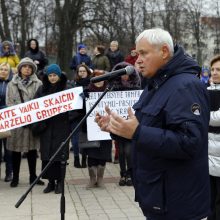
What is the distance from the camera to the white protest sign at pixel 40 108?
718 cm

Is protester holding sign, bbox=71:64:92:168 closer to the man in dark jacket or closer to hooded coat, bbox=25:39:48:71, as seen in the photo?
hooded coat, bbox=25:39:48:71

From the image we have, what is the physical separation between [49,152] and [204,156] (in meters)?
4.45

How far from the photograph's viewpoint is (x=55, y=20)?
30656 millimetres

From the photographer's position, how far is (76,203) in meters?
6.66

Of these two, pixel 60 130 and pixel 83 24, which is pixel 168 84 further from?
pixel 83 24

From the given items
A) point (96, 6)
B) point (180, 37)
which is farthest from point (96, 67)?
point (180, 37)

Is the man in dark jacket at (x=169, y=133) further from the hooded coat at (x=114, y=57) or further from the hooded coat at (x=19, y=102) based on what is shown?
the hooded coat at (x=114, y=57)

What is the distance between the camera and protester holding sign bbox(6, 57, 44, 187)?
300 inches

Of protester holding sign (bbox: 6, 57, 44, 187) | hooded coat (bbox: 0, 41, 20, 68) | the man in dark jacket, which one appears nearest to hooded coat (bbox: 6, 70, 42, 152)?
protester holding sign (bbox: 6, 57, 44, 187)

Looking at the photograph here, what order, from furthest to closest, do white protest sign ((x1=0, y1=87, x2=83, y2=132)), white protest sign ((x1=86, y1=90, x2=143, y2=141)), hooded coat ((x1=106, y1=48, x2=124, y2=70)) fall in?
hooded coat ((x1=106, y1=48, x2=124, y2=70))
white protest sign ((x1=86, y1=90, x2=143, y2=141))
white protest sign ((x1=0, y1=87, x2=83, y2=132))

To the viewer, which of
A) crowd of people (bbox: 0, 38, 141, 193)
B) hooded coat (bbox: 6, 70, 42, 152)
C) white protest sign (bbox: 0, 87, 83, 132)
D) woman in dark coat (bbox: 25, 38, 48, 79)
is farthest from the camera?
woman in dark coat (bbox: 25, 38, 48, 79)

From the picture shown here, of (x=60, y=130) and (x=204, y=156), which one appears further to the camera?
(x=60, y=130)

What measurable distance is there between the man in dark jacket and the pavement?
9.65 ft

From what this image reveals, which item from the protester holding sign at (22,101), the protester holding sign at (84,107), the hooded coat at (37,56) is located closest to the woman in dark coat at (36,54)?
the hooded coat at (37,56)
